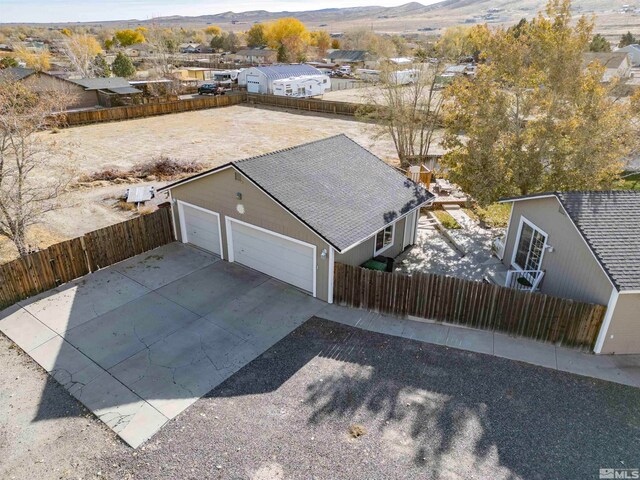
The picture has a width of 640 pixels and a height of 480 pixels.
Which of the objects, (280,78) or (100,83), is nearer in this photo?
(100,83)

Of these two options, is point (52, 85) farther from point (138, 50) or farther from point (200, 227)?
point (138, 50)

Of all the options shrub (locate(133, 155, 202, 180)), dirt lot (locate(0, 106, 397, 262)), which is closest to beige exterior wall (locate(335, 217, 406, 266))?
dirt lot (locate(0, 106, 397, 262))

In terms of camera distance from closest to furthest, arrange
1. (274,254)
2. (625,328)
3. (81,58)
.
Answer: (625,328) → (274,254) → (81,58)

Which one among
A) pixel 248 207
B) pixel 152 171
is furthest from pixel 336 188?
pixel 152 171

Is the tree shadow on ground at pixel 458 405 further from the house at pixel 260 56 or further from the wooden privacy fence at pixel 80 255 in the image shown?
the house at pixel 260 56

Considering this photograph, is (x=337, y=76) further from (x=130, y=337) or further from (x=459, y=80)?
(x=130, y=337)

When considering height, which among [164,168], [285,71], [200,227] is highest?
[285,71]

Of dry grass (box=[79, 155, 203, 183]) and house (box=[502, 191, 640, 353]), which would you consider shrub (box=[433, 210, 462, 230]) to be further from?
dry grass (box=[79, 155, 203, 183])

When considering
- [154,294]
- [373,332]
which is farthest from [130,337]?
[373,332]
